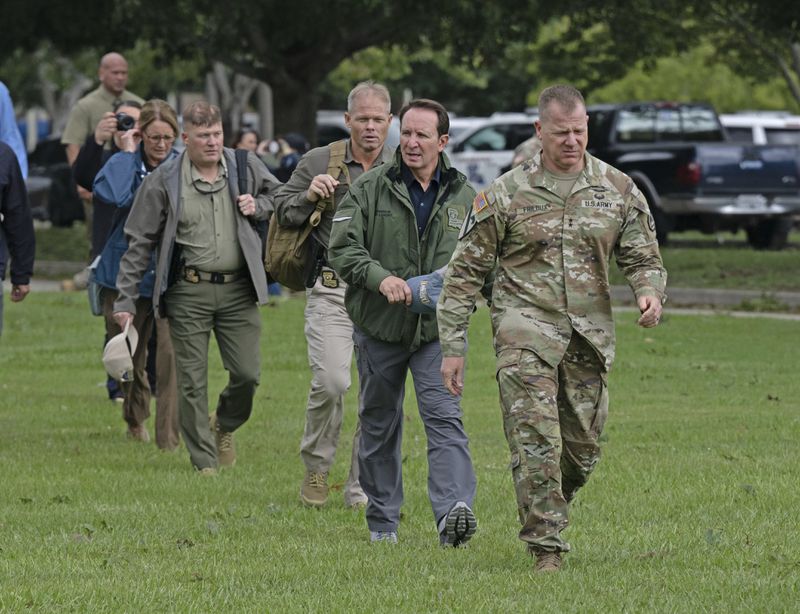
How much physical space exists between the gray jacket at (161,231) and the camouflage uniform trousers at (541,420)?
131 inches

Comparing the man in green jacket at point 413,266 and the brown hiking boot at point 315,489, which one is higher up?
→ the man in green jacket at point 413,266

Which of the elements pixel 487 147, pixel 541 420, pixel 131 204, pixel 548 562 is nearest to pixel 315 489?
pixel 548 562

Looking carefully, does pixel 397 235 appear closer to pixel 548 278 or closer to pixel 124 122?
pixel 548 278

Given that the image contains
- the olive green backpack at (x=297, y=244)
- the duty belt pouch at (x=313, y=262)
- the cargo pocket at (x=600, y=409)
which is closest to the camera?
the cargo pocket at (x=600, y=409)

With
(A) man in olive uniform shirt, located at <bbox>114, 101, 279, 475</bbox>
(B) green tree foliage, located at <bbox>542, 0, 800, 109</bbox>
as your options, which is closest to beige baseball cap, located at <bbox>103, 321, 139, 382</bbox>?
(A) man in olive uniform shirt, located at <bbox>114, 101, 279, 475</bbox>

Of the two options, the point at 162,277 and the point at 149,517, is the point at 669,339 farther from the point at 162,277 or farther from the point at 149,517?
the point at 149,517

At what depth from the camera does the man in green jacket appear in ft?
23.9

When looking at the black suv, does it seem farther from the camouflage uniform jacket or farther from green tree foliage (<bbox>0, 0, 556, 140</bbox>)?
the camouflage uniform jacket

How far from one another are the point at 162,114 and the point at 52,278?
13943 millimetres

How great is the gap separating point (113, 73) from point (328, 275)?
5.74m

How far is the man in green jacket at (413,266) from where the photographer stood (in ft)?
23.9

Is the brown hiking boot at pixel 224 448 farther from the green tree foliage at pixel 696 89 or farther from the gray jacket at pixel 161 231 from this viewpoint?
the green tree foliage at pixel 696 89

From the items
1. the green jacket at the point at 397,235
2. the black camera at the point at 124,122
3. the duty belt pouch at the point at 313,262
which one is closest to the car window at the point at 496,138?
the black camera at the point at 124,122

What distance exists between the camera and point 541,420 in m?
6.60
